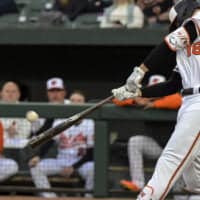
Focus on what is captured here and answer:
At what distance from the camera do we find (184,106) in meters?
4.52

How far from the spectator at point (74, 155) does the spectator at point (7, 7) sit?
3.49 meters

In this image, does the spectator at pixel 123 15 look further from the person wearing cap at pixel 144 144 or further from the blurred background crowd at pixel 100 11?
the person wearing cap at pixel 144 144

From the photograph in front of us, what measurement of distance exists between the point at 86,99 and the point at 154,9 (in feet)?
5.47

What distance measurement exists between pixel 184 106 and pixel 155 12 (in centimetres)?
481

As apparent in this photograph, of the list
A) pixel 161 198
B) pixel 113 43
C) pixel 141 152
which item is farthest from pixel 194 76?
pixel 113 43

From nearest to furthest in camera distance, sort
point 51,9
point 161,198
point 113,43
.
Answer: point 161,198 < point 113,43 < point 51,9

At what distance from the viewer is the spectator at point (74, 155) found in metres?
6.76

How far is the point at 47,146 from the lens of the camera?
6797 mm

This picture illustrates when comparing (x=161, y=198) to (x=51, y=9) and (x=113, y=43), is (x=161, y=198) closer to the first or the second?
(x=113, y=43)

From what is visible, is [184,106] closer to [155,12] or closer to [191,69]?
A: [191,69]

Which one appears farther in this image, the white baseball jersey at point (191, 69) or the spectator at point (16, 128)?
the spectator at point (16, 128)

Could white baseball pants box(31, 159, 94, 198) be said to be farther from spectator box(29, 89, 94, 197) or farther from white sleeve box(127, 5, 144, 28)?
white sleeve box(127, 5, 144, 28)

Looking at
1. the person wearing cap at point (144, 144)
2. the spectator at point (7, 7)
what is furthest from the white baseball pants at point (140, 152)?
the spectator at point (7, 7)

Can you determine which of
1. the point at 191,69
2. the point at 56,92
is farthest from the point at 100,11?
the point at 191,69
